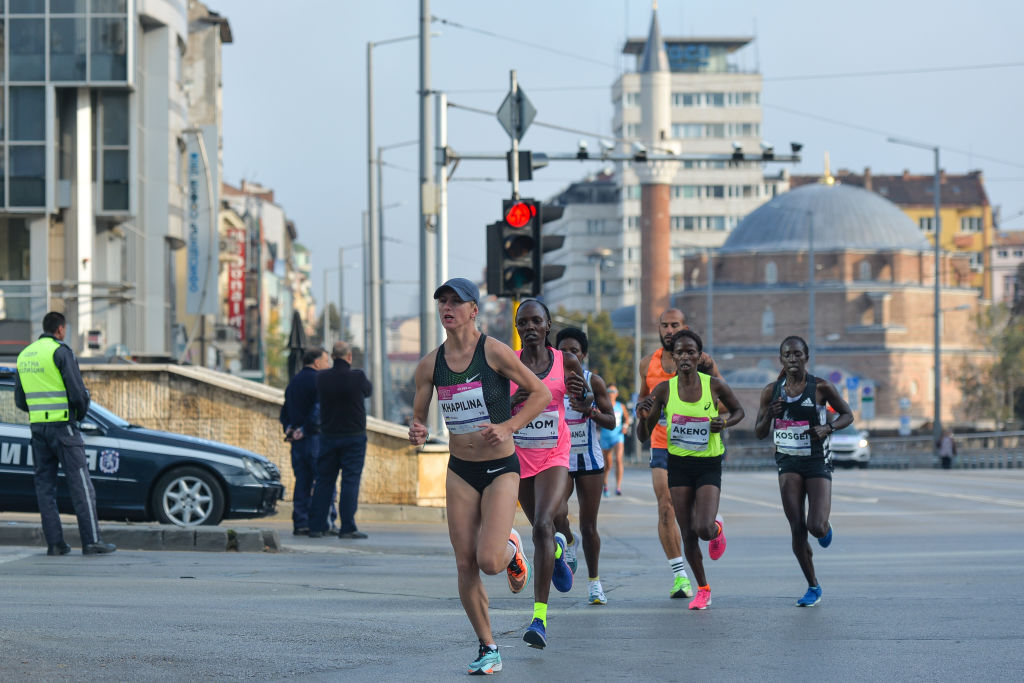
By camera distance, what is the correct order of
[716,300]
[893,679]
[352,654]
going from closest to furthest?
1. [893,679]
2. [352,654]
3. [716,300]

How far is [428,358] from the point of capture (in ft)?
23.9

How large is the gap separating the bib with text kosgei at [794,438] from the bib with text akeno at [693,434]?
0.61m

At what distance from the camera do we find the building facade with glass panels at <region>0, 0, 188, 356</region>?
34688 millimetres

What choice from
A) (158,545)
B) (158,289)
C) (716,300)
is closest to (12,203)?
(158,289)

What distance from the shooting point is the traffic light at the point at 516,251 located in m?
15.8

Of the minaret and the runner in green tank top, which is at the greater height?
the minaret

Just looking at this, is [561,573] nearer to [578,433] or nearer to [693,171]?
[578,433]

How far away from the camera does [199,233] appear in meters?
43.8

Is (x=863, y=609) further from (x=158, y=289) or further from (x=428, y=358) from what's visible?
(x=158, y=289)

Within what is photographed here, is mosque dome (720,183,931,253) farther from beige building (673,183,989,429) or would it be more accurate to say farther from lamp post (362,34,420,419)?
lamp post (362,34,420,419)

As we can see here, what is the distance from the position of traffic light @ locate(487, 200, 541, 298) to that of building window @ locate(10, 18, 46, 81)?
22.0m

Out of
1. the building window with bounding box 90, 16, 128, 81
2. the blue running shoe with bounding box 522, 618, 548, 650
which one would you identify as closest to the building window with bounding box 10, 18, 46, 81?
the building window with bounding box 90, 16, 128, 81

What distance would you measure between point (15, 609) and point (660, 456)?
172 inches

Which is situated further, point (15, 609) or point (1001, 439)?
point (1001, 439)
